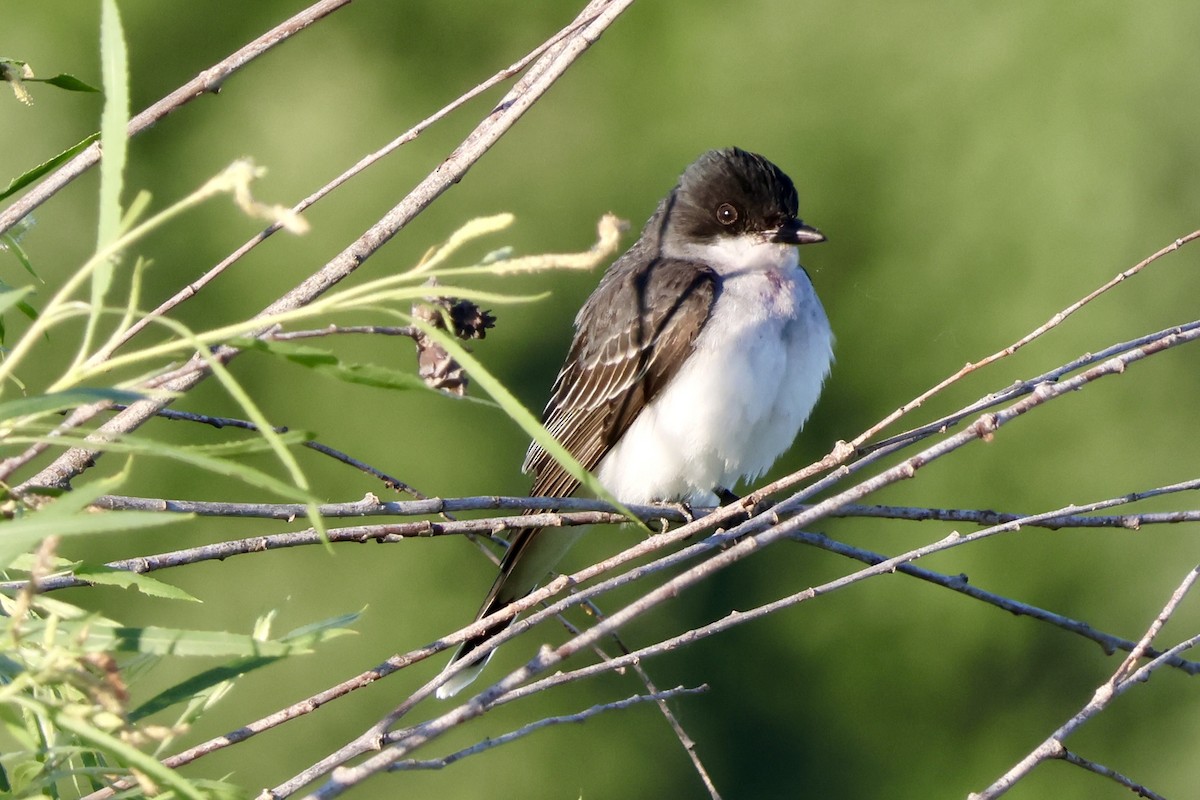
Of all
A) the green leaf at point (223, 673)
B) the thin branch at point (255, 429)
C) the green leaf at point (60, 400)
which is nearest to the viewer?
the green leaf at point (60, 400)

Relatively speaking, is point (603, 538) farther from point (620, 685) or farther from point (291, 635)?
point (291, 635)

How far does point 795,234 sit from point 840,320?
6.58ft

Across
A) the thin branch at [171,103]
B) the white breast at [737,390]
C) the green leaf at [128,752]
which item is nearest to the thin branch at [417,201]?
the thin branch at [171,103]

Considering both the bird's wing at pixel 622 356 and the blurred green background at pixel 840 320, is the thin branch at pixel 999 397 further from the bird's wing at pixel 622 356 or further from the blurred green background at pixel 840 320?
the blurred green background at pixel 840 320

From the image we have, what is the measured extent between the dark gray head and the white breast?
0.19 feet

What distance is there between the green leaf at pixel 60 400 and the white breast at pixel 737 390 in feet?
7.82

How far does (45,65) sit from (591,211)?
208cm

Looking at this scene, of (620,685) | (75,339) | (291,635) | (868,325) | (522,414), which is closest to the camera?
(522,414)

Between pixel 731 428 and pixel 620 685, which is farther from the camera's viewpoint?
pixel 620 685

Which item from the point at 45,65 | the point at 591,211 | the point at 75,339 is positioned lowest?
the point at 75,339

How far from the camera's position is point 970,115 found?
5.58 m

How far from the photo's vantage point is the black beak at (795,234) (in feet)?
11.7

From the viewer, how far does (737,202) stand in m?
3.72

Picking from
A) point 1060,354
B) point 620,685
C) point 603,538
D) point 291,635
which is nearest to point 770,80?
point 1060,354
